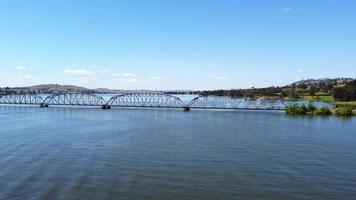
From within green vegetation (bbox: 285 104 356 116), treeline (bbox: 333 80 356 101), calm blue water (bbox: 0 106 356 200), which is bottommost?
calm blue water (bbox: 0 106 356 200)

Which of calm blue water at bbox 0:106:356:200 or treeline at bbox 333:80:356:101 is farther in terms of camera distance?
treeline at bbox 333:80:356:101

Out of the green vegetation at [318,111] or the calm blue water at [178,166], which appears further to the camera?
the green vegetation at [318,111]

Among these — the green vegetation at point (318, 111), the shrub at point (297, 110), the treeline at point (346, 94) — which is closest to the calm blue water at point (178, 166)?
the green vegetation at point (318, 111)

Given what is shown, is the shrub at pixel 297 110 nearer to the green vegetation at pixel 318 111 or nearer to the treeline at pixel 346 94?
the green vegetation at pixel 318 111

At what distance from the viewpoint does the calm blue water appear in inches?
1043

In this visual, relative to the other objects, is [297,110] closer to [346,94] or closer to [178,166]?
[346,94]

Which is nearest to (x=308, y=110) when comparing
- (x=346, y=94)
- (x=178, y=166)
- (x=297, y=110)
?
(x=297, y=110)

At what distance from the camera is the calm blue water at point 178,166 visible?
26.5m

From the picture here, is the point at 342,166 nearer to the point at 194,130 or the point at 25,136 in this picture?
the point at 194,130

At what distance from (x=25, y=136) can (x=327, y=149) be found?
3665 cm

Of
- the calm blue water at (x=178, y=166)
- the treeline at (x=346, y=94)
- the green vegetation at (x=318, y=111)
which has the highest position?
the treeline at (x=346, y=94)

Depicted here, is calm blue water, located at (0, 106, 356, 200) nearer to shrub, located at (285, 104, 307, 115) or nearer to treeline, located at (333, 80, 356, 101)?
shrub, located at (285, 104, 307, 115)

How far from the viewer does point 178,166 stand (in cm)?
3422

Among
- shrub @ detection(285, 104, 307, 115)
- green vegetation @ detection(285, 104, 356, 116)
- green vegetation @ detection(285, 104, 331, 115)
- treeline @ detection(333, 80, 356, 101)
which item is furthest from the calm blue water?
treeline @ detection(333, 80, 356, 101)
